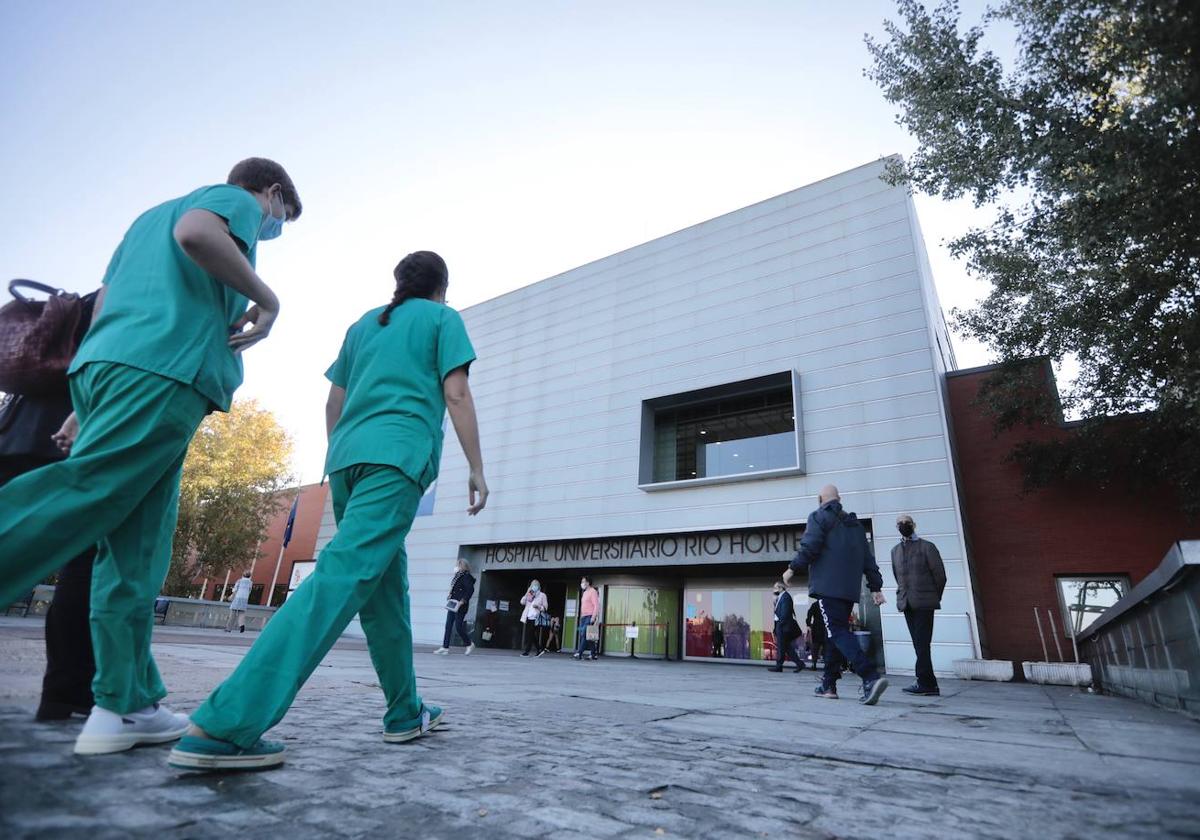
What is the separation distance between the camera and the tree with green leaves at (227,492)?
2433cm

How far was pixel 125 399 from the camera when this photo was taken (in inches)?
66.9

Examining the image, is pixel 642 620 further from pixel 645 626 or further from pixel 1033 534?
pixel 1033 534

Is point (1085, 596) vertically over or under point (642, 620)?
over

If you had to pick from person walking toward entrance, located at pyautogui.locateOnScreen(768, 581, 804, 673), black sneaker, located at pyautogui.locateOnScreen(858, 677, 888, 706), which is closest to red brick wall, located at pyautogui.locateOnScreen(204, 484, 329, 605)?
person walking toward entrance, located at pyautogui.locateOnScreen(768, 581, 804, 673)

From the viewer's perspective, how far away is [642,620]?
16.5 metres

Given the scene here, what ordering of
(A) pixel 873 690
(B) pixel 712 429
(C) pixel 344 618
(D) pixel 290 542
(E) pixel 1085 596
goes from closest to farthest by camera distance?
(C) pixel 344 618, (A) pixel 873 690, (E) pixel 1085 596, (B) pixel 712 429, (D) pixel 290 542

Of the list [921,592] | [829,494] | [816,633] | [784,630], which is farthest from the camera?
[816,633]

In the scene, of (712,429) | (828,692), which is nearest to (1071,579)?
(712,429)

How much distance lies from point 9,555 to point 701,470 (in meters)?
14.4

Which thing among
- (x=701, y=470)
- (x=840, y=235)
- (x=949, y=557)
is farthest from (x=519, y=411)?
(x=949, y=557)

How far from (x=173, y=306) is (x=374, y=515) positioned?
943 millimetres

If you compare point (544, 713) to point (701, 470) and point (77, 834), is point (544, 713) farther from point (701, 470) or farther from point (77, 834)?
point (701, 470)

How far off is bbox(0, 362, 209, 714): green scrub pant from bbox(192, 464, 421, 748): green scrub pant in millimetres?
500

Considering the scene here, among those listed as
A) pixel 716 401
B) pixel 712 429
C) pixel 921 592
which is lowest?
pixel 921 592
